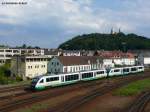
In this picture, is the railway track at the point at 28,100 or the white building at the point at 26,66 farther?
the white building at the point at 26,66

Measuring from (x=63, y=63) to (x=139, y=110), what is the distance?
211 ft

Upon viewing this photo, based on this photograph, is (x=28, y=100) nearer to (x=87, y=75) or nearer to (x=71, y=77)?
(x=71, y=77)

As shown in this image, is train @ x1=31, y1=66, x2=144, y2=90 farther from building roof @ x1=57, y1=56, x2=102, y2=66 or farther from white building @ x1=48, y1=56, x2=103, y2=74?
building roof @ x1=57, y1=56, x2=102, y2=66

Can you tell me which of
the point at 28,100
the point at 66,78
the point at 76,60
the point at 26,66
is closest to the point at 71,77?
the point at 66,78

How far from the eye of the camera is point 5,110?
38.2m

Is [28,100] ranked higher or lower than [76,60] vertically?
lower

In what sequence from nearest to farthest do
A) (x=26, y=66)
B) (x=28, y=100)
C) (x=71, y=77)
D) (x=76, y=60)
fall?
(x=28, y=100)
(x=71, y=77)
(x=26, y=66)
(x=76, y=60)

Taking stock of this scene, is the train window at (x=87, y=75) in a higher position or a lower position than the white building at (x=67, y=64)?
lower

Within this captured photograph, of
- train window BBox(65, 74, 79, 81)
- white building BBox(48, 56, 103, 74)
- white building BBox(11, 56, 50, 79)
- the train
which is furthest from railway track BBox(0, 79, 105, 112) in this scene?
white building BBox(48, 56, 103, 74)

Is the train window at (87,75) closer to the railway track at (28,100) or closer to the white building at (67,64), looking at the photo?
the railway track at (28,100)

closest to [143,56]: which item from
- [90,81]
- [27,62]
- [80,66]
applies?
[80,66]

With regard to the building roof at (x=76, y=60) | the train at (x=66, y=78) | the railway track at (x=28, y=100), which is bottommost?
Answer: the railway track at (x=28, y=100)

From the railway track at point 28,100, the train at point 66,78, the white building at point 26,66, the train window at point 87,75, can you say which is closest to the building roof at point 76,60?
the white building at point 26,66

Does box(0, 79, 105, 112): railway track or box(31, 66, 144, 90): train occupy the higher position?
Answer: box(31, 66, 144, 90): train
